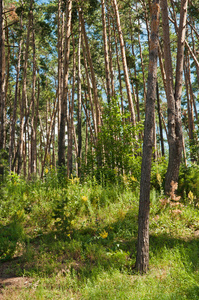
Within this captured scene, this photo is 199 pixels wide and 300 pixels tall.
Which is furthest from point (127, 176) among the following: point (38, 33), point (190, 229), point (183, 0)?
point (38, 33)

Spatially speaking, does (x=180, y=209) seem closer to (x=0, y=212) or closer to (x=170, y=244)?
(x=170, y=244)

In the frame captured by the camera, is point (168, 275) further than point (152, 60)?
No

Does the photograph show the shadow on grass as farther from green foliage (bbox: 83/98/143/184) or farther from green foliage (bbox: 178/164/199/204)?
green foliage (bbox: 83/98/143/184)

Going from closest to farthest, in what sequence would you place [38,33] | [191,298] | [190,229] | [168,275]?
[191,298], [168,275], [190,229], [38,33]

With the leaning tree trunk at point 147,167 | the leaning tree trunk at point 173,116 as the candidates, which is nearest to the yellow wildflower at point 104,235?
the leaning tree trunk at point 147,167

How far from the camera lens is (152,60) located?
439cm

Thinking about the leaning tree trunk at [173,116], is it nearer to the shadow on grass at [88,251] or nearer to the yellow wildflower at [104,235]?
the shadow on grass at [88,251]

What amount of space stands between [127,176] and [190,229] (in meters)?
2.58

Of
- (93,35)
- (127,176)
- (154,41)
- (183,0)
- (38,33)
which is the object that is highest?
(93,35)

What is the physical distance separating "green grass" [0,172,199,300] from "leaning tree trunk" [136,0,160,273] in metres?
0.29

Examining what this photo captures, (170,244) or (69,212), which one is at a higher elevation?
(69,212)

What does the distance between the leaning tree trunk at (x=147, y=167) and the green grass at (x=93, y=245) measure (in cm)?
29

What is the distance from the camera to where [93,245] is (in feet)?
15.6

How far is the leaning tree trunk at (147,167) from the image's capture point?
161 inches
